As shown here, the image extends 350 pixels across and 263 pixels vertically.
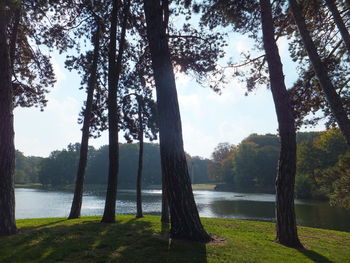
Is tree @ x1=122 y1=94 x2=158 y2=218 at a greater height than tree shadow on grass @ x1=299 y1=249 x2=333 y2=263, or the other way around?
tree @ x1=122 y1=94 x2=158 y2=218

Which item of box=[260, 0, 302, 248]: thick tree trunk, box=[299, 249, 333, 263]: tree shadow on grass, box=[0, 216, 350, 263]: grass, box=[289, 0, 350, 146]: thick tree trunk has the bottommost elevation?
box=[299, 249, 333, 263]: tree shadow on grass

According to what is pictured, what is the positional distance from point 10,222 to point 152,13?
670cm

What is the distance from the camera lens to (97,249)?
5316 mm

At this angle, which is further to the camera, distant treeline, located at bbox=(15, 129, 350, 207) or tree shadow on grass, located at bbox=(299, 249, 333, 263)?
distant treeline, located at bbox=(15, 129, 350, 207)

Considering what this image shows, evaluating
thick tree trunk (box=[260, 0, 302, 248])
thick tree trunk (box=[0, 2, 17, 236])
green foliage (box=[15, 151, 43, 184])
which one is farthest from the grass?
green foliage (box=[15, 151, 43, 184])

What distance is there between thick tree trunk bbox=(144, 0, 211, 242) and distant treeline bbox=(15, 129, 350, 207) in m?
28.3

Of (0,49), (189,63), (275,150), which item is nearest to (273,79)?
(189,63)

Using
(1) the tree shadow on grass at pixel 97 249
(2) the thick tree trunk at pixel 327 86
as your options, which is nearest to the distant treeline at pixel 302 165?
(2) the thick tree trunk at pixel 327 86

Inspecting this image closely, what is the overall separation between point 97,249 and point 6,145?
408 centimetres

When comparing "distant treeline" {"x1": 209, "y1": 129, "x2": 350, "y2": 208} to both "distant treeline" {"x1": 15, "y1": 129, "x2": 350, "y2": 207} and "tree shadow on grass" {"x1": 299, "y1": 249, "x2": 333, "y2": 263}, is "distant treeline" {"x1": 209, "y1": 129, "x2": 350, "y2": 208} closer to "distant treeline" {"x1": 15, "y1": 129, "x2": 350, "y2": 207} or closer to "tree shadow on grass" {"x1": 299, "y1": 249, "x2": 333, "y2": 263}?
"distant treeline" {"x1": 15, "y1": 129, "x2": 350, "y2": 207}

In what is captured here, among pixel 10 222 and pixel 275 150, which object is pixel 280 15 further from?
pixel 275 150

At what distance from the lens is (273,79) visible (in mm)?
7082

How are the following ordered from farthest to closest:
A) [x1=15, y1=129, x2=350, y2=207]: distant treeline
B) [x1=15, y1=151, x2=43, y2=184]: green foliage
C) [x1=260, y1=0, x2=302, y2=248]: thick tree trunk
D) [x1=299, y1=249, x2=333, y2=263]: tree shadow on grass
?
[x1=15, y1=151, x2=43, y2=184]: green foliage → [x1=15, y1=129, x2=350, y2=207]: distant treeline → [x1=260, y1=0, x2=302, y2=248]: thick tree trunk → [x1=299, y1=249, x2=333, y2=263]: tree shadow on grass

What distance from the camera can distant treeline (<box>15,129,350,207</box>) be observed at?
128 feet
